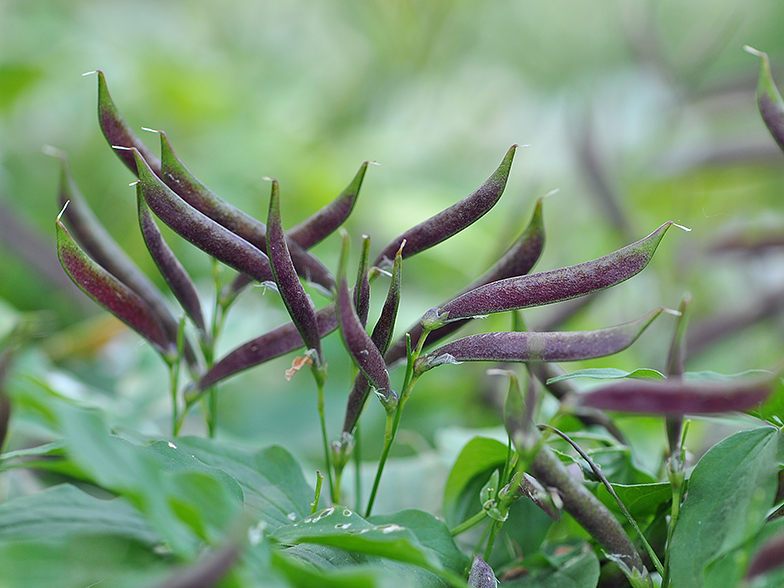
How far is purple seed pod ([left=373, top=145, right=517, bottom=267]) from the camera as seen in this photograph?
39cm

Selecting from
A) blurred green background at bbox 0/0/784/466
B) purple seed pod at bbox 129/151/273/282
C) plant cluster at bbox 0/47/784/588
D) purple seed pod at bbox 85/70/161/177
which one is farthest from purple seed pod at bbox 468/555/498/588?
blurred green background at bbox 0/0/784/466

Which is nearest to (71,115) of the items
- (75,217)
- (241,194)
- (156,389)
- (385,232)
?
(241,194)

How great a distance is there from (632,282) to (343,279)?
1.25 m

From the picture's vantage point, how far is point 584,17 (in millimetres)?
3953

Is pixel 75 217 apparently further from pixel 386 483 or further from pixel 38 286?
pixel 38 286

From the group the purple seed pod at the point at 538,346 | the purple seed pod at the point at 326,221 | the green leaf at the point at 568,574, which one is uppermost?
the purple seed pod at the point at 326,221

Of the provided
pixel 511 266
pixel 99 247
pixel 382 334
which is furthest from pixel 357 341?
pixel 99 247

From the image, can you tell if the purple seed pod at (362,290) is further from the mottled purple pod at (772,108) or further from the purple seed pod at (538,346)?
the mottled purple pod at (772,108)

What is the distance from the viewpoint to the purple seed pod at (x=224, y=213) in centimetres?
41

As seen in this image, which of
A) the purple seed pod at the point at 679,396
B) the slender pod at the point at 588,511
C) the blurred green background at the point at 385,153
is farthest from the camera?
the blurred green background at the point at 385,153

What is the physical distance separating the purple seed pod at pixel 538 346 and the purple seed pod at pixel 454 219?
78 mm

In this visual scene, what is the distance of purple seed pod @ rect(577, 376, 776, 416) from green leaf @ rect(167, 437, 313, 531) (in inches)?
8.3

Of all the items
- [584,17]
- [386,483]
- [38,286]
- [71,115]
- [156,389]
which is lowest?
[386,483]

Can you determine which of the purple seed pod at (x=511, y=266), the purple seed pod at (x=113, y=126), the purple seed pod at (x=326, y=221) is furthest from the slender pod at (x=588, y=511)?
the purple seed pod at (x=113, y=126)
